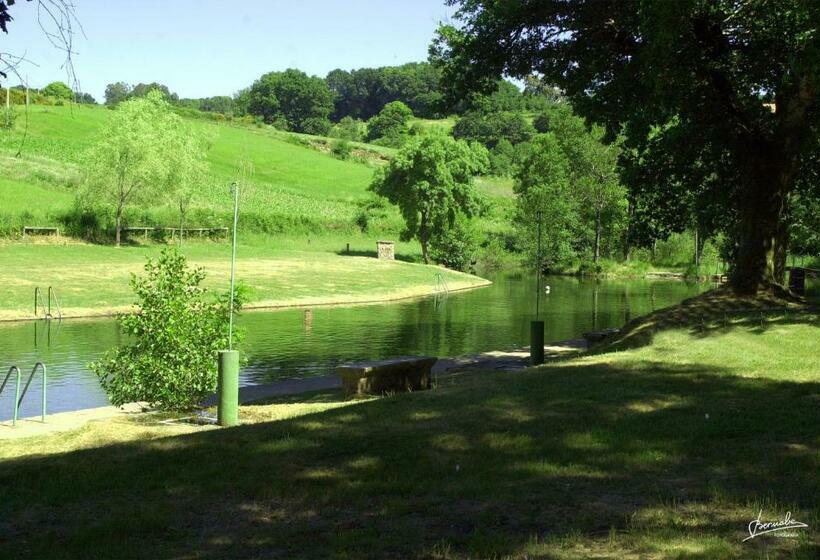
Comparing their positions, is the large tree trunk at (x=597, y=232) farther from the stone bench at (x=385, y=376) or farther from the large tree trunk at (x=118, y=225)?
the stone bench at (x=385, y=376)

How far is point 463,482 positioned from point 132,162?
57.4 m

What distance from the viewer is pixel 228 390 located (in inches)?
555

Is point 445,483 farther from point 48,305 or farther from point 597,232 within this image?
point 597,232

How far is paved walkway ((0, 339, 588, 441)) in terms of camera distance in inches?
599

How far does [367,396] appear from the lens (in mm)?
16672

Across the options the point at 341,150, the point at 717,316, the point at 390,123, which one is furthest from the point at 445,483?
the point at 390,123

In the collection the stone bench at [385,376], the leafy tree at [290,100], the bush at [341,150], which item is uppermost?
the leafy tree at [290,100]

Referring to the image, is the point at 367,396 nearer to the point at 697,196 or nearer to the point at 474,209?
the point at 697,196

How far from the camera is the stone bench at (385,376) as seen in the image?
1675 centimetres

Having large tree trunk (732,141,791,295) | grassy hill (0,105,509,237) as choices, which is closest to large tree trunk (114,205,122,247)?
grassy hill (0,105,509,237)

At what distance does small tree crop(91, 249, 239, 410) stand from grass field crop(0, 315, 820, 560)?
165 inches

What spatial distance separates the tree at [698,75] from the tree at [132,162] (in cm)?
4206

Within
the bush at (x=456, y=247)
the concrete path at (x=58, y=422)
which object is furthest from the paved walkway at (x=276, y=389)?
the bush at (x=456, y=247)

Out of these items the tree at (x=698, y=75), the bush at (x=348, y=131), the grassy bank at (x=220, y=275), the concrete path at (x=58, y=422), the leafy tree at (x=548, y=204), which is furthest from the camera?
the bush at (x=348, y=131)
